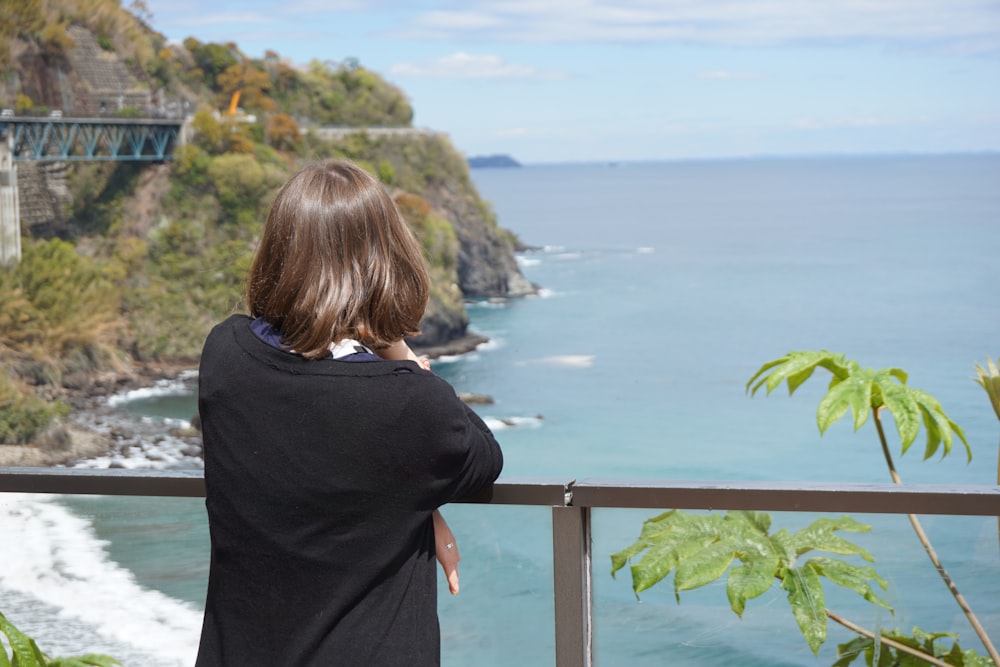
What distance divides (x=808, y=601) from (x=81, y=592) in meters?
1.33

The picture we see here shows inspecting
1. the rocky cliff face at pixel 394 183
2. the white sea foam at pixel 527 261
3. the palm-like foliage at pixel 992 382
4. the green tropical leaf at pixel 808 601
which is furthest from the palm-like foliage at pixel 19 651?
the white sea foam at pixel 527 261

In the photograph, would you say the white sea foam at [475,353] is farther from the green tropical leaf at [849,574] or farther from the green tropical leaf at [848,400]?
the green tropical leaf at [849,574]

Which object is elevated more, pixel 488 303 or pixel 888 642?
pixel 888 642

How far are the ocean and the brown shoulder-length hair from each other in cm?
50

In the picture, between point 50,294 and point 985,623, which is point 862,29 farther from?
point 985,623

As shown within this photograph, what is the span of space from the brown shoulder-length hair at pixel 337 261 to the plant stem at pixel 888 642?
→ 912 millimetres

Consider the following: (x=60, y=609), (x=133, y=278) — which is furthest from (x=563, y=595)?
(x=133, y=278)

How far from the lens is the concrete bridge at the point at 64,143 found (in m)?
47.3

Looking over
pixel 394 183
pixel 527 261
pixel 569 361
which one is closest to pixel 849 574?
A: pixel 569 361

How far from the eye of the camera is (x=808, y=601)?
5.98 ft

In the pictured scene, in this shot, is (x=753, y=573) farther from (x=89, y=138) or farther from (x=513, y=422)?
(x=89, y=138)

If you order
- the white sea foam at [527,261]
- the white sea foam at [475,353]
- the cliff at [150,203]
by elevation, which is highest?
the cliff at [150,203]

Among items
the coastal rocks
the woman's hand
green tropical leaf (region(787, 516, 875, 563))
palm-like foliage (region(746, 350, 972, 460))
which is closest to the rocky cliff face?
the coastal rocks

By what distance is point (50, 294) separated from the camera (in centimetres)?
4553
